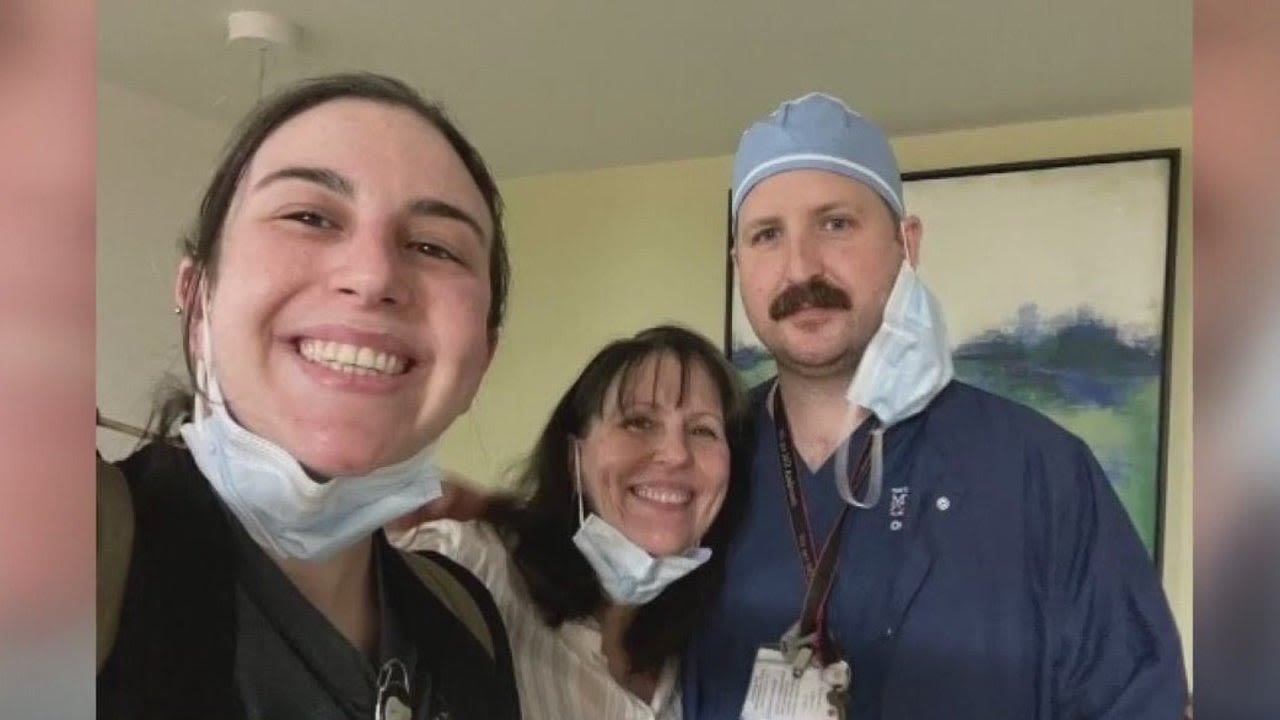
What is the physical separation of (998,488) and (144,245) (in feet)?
2.04

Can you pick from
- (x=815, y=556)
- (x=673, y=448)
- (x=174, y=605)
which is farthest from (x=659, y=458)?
(x=174, y=605)

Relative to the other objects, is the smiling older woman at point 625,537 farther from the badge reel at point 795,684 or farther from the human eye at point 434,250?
the human eye at point 434,250

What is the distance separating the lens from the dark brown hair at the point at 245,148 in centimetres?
52

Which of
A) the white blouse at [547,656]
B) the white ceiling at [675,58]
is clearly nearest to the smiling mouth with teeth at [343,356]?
the white blouse at [547,656]

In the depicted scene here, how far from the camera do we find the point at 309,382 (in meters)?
0.48

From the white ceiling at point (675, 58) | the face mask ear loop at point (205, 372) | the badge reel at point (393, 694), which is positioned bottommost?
the badge reel at point (393, 694)

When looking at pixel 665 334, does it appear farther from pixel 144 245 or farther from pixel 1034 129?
pixel 1034 129

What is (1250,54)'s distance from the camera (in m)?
0.18

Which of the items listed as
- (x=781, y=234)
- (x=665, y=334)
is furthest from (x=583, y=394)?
(x=781, y=234)

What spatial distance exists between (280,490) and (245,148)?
169 millimetres

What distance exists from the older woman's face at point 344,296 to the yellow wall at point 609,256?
2.29ft

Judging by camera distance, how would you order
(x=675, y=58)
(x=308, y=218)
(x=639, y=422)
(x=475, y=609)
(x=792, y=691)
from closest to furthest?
(x=308, y=218), (x=475, y=609), (x=792, y=691), (x=639, y=422), (x=675, y=58)

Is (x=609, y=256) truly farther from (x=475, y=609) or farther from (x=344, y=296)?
(x=344, y=296)

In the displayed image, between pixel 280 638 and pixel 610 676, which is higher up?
pixel 280 638
